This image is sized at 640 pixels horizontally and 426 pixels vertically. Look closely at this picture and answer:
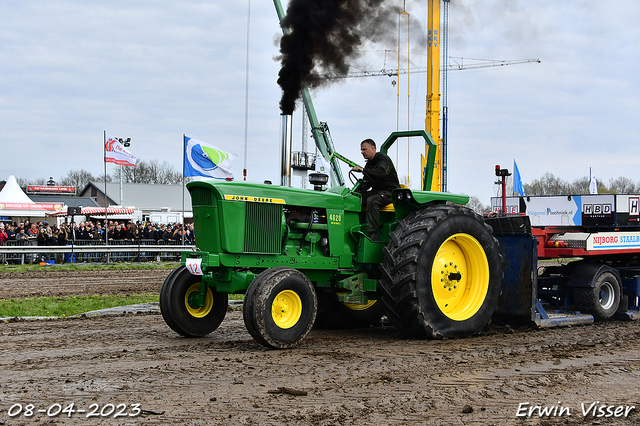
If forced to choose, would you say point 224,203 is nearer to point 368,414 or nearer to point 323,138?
point 368,414

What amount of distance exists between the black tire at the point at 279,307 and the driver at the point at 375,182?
146 cm

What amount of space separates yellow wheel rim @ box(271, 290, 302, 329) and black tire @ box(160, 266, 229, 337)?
1.19 metres

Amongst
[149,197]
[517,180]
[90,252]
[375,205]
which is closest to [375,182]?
[375,205]

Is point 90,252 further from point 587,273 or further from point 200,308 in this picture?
point 587,273

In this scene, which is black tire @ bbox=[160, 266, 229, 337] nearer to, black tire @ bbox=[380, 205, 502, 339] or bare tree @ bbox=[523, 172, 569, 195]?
black tire @ bbox=[380, 205, 502, 339]

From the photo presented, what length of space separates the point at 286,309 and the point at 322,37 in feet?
15.9

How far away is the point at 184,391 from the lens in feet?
15.8

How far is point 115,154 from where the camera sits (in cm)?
2791

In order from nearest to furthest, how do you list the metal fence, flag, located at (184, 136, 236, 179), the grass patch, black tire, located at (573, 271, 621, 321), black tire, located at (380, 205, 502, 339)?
black tire, located at (380, 205, 502, 339) → black tire, located at (573, 271, 621, 321) → the grass patch → flag, located at (184, 136, 236, 179) → the metal fence

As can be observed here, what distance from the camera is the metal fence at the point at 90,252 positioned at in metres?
22.1

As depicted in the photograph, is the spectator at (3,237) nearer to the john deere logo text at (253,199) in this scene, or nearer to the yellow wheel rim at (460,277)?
the john deere logo text at (253,199)

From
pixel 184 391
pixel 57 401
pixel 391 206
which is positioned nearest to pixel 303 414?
pixel 184 391

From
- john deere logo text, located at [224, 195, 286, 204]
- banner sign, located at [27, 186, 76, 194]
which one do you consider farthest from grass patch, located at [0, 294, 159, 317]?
banner sign, located at [27, 186, 76, 194]

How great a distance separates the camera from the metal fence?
22.1 metres
